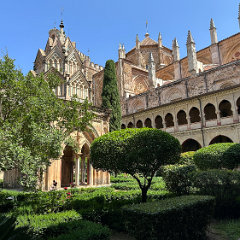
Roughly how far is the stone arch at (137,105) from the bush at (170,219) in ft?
78.3

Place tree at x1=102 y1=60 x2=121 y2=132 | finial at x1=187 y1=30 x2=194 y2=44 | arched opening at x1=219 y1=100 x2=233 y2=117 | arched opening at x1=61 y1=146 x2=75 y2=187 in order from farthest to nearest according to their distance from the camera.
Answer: finial at x1=187 y1=30 x2=194 y2=44 < arched opening at x1=219 y1=100 x2=233 y2=117 < tree at x1=102 y1=60 x2=121 y2=132 < arched opening at x1=61 y1=146 x2=75 y2=187

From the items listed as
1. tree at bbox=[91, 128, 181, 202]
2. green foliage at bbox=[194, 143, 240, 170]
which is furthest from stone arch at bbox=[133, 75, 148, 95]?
tree at bbox=[91, 128, 181, 202]

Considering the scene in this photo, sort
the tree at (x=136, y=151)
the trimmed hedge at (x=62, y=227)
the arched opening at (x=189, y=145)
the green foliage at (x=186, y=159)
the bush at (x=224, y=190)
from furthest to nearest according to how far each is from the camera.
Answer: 1. the arched opening at (x=189, y=145)
2. the green foliage at (x=186, y=159)
3. the bush at (x=224, y=190)
4. the tree at (x=136, y=151)
5. the trimmed hedge at (x=62, y=227)

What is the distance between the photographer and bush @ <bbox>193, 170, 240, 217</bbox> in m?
6.25

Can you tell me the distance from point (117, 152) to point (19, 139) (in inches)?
107

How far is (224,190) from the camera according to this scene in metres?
6.35

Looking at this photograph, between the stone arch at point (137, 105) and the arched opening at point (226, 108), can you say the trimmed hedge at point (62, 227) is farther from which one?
the stone arch at point (137, 105)

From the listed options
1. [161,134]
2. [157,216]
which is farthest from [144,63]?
[157,216]

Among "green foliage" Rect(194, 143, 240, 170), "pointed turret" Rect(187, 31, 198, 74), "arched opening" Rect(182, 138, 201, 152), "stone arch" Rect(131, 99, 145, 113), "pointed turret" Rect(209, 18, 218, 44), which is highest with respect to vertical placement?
"pointed turret" Rect(209, 18, 218, 44)

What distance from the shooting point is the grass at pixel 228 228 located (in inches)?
197

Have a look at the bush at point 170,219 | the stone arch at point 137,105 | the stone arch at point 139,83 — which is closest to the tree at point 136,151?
the bush at point 170,219

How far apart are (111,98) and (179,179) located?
1386 centimetres

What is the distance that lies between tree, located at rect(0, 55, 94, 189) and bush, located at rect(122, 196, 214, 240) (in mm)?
2775

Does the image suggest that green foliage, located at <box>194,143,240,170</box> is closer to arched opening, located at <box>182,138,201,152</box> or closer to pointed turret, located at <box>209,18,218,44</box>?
arched opening, located at <box>182,138,201,152</box>
